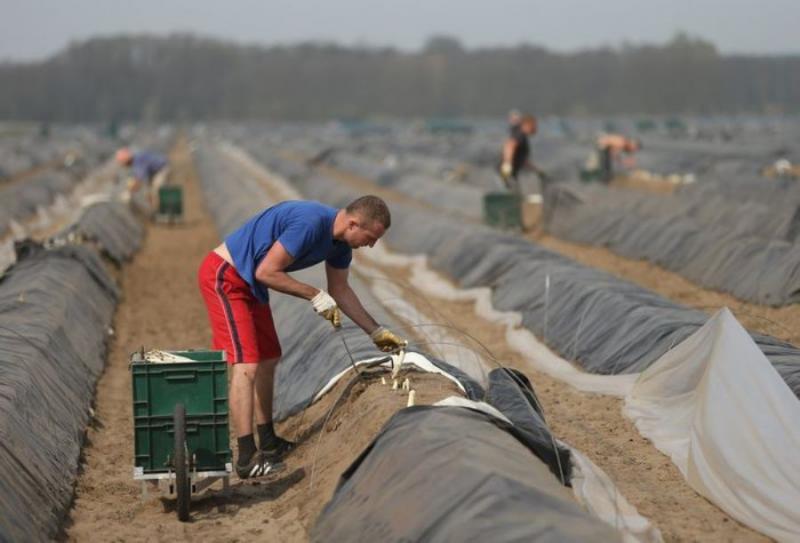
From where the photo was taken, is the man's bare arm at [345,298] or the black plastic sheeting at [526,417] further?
the man's bare arm at [345,298]

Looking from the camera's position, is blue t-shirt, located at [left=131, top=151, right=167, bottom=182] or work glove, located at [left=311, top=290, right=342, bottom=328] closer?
work glove, located at [left=311, top=290, right=342, bottom=328]

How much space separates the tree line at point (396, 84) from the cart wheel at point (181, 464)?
366 ft

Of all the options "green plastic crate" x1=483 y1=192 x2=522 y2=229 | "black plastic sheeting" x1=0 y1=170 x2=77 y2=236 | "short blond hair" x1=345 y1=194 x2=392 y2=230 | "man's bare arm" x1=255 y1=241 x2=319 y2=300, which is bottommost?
"black plastic sheeting" x1=0 y1=170 x2=77 y2=236

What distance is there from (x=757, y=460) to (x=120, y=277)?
1194cm

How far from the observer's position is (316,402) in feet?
28.4

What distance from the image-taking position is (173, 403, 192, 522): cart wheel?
6660 millimetres

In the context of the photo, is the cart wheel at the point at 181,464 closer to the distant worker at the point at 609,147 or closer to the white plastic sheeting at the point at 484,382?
the white plastic sheeting at the point at 484,382

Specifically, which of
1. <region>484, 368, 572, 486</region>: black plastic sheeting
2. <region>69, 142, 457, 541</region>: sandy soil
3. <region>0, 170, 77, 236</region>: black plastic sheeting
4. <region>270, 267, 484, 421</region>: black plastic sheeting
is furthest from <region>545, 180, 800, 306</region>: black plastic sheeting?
<region>0, 170, 77, 236</region>: black plastic sheeting

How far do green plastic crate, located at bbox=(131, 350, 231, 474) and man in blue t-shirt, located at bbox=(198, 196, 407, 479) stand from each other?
27 centimetres

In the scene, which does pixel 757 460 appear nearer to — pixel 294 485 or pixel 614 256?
pixel 294 485

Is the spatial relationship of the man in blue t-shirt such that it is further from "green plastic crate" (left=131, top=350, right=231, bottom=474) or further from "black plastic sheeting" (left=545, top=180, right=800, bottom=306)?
"black plastic sheeting" (left=545, top=180, right=800, bottom=306)

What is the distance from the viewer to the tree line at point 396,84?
4756 inches

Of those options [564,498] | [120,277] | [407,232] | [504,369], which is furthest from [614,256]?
[564,498]

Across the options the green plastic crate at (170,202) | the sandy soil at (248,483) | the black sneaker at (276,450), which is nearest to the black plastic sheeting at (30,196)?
the green plastic crate at (170,202)
